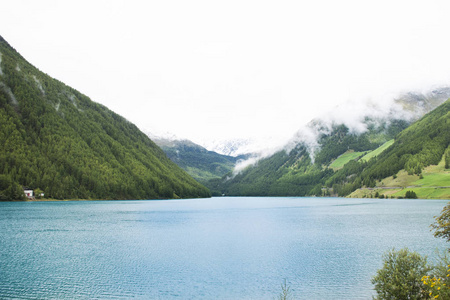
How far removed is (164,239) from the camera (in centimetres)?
6544

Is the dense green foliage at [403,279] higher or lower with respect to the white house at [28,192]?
lower

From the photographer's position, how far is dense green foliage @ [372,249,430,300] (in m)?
22.5

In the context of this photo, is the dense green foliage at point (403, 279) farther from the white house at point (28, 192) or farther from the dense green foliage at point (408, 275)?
the white house at point (28, 192)

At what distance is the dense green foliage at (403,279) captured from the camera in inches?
884

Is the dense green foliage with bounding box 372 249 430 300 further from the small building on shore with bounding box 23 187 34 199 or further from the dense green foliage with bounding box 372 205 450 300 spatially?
the small building on shore with bounding box 23 187 34 199

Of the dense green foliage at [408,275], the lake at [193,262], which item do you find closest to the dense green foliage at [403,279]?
the dense green foliage at [408,275]

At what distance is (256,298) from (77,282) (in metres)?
19.7

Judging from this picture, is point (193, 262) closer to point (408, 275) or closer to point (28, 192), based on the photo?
point (408, 275)

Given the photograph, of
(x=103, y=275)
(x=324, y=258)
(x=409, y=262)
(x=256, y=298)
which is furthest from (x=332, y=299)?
(x=103, y=275)

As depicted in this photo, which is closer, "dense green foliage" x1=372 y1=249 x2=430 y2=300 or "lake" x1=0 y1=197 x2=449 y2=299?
"dense green foliage" x1=372 y1=249 x2=430 y2=300

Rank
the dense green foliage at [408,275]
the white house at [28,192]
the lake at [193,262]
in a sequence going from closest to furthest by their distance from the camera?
the dense green foliage at [408,275], the lake at [193,262], the white house at [28,192]

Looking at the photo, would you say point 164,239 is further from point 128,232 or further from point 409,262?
point 409,262

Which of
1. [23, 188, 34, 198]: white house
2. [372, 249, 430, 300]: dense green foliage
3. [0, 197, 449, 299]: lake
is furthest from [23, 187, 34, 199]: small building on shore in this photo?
[372, 249, 430, 300]: dense green foliage

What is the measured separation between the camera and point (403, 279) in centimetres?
2297
